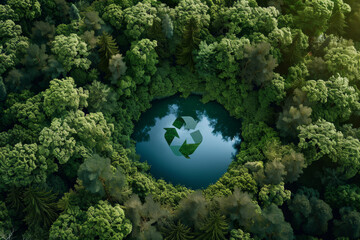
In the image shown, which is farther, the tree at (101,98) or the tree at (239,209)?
the tree at (101,98)

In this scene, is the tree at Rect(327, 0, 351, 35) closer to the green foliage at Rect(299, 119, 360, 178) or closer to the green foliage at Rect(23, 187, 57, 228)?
the green foliage at Rect(299, 119, 360, 178)

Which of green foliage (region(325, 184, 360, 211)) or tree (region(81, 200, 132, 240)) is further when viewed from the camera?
green foliage (region(325, 184, 360, 211))

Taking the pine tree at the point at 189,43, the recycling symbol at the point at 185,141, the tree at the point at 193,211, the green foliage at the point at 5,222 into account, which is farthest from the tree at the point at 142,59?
the green foliage at the point at 5,222

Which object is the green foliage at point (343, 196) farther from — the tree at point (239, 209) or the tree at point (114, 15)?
the tree at point (114, 15)

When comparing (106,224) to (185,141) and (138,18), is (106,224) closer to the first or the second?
(185,141)

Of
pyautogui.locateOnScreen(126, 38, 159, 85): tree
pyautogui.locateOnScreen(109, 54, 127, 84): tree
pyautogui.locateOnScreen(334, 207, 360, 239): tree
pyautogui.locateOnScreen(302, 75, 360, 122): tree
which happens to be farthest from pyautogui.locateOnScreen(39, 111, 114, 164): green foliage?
pyautogui.locateOnScreen(334, 207, 360, 239): tree

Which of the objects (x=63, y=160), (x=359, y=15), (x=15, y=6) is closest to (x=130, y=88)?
(x=63, y=160)
